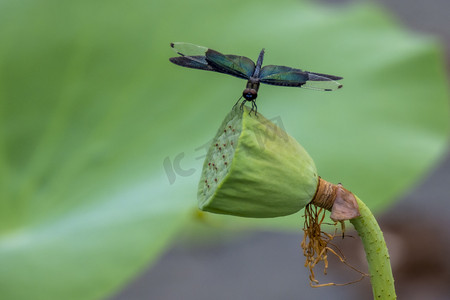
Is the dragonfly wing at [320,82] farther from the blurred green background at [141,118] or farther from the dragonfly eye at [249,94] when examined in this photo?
the blurred green background at [141,118]

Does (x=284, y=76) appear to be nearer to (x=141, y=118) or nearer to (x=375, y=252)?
(x=375, y=252)

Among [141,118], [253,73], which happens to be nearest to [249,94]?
[253,73]

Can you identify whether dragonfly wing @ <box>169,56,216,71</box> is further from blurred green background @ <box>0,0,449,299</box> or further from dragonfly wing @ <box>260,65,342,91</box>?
blurred green background @ <box>0,0,449,299</box>

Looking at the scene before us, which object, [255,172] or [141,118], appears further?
[141,118]

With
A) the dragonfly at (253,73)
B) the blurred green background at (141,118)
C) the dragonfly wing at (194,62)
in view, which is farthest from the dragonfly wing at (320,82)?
the blurred green background at (141,118)

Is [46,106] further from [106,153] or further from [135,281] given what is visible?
[135,281]
